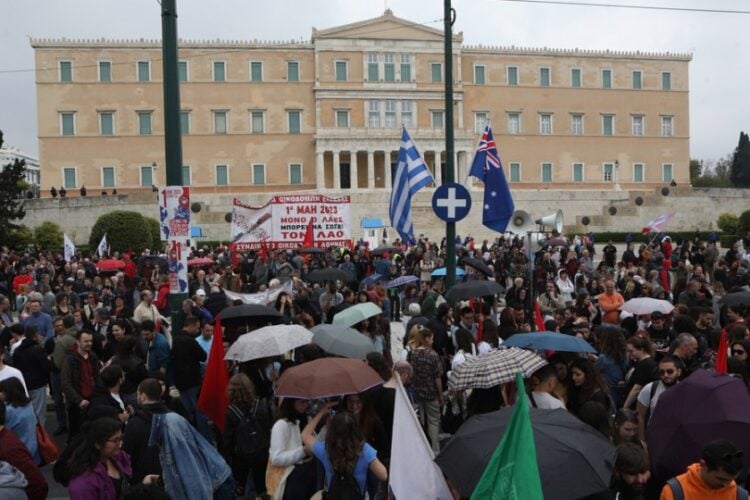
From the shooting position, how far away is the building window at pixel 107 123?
161 feet

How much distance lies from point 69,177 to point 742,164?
2240 inches

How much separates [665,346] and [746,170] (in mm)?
70732

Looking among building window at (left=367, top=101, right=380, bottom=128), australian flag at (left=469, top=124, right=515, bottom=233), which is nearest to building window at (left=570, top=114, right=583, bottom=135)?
building window at (left=367, top=101, right=380, bottom=128)

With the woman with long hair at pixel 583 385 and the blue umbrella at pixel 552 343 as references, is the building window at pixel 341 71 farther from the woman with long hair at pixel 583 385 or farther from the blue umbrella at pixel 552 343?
the woman with long hair at pixel 583 385

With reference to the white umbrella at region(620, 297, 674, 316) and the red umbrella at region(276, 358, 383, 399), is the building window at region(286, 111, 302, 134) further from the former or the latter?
the red umbrella at region(276, 358, 383, 399)

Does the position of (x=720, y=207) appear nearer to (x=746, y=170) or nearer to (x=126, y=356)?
(x=746, y=170)

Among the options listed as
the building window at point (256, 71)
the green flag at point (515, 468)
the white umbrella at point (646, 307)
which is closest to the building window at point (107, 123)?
the building window at point (256, 71)

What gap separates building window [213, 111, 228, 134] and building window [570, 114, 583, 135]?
23.6 metres

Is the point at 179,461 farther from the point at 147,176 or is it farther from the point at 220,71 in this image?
the point at 220,71

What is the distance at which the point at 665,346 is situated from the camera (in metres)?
7.44

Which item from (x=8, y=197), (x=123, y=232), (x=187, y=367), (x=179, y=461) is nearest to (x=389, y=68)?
(x=123, y=232)

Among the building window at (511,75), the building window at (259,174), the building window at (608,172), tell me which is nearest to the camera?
the building window at (259,174)

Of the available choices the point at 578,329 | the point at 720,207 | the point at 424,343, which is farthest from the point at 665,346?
the point at 720,207

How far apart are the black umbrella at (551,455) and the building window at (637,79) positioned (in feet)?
183
